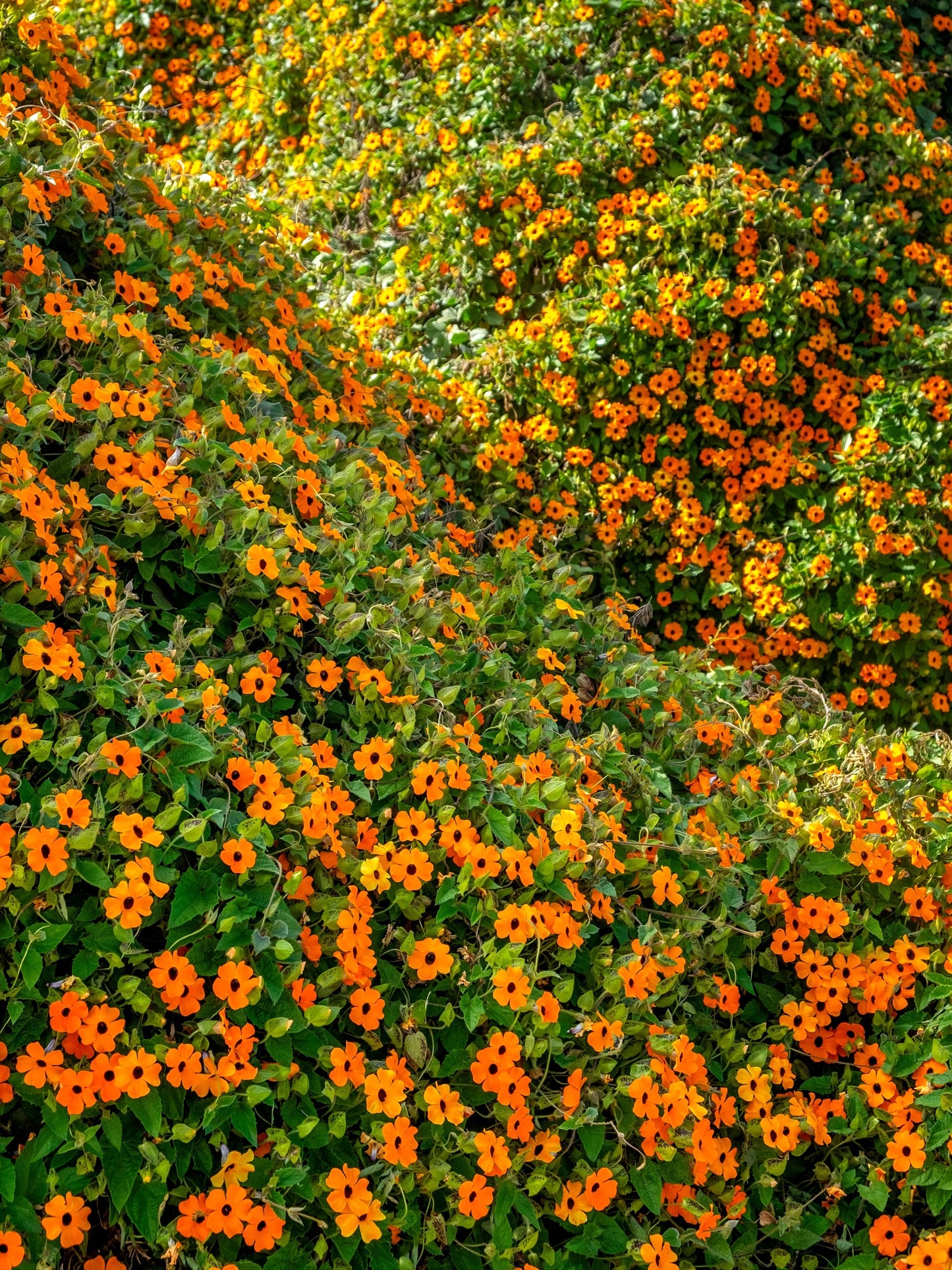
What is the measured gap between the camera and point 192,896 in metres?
1.87

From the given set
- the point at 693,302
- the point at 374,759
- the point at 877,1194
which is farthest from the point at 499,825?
the point at 693,302

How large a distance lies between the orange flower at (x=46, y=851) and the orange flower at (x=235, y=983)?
0.91ft

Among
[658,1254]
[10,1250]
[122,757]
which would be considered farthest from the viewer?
[658,1254]

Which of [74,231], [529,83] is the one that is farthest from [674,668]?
[529,83]

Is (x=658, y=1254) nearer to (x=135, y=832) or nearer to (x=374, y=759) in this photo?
(x=374, y=759)

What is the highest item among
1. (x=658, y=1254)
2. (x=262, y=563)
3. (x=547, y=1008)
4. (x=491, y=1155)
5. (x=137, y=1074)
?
(x=262, y=563)

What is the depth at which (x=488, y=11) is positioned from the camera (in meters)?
5.19

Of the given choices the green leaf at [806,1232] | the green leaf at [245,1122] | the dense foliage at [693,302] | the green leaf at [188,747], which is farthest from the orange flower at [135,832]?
the dense foliage at [693,302]

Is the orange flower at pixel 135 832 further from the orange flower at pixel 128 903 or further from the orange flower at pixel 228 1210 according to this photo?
the orange flower at pixel 228 1210

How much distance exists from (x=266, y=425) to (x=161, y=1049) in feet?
4.81

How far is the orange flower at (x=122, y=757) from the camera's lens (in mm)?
1892

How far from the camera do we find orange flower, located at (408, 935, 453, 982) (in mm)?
2045

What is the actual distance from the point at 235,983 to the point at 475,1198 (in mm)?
521

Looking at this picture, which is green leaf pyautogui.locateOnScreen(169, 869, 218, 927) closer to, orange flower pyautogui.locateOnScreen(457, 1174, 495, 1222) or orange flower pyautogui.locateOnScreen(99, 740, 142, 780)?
orange flower pyautogui.locateOnScreen(99, 740, 142, 780)
